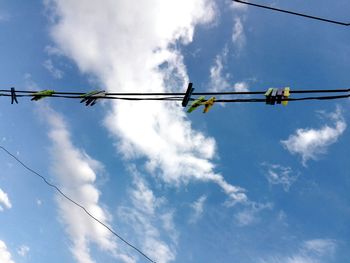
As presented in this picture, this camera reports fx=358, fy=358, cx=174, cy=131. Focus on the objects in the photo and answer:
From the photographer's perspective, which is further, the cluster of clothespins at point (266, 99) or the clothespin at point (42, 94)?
the clothespin at point (42, 94)

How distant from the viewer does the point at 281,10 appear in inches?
314

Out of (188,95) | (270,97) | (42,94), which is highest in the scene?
(270,97)

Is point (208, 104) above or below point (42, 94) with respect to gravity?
above

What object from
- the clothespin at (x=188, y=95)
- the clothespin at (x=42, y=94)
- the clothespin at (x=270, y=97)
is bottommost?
the clothespin at (x=42, y=94)

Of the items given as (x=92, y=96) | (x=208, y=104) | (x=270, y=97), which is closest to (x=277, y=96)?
(x=270, y=97)

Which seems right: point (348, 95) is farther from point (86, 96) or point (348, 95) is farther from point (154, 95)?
point (86, 96)

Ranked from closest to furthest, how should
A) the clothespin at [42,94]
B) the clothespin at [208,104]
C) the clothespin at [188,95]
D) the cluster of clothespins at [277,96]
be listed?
the cluster of clothespins at [277,96]
the clothespin at [188,95]
the clothespin at [208,104]
the clothespin at [42,94]

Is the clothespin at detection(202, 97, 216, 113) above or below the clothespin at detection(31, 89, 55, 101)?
above

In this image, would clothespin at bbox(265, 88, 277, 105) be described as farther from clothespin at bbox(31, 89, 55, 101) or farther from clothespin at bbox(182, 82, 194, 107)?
clothespin at bbox(31, 89, 55, 101)

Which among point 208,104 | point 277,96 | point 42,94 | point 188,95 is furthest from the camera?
point 42,94

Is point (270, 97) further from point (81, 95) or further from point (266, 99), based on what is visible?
point (81, 95)

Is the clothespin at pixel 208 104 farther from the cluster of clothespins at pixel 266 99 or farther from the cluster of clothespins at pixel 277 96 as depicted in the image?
the cluster of clothespins at pixel 277 96

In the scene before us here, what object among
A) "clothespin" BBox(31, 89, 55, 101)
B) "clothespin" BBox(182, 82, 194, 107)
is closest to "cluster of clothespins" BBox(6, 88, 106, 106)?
"clothespin" BBox(31, 89, 55, 101)

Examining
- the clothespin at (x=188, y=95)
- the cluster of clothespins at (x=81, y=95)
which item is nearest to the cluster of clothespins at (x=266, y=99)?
the clothespin at (x=188, y=95)
